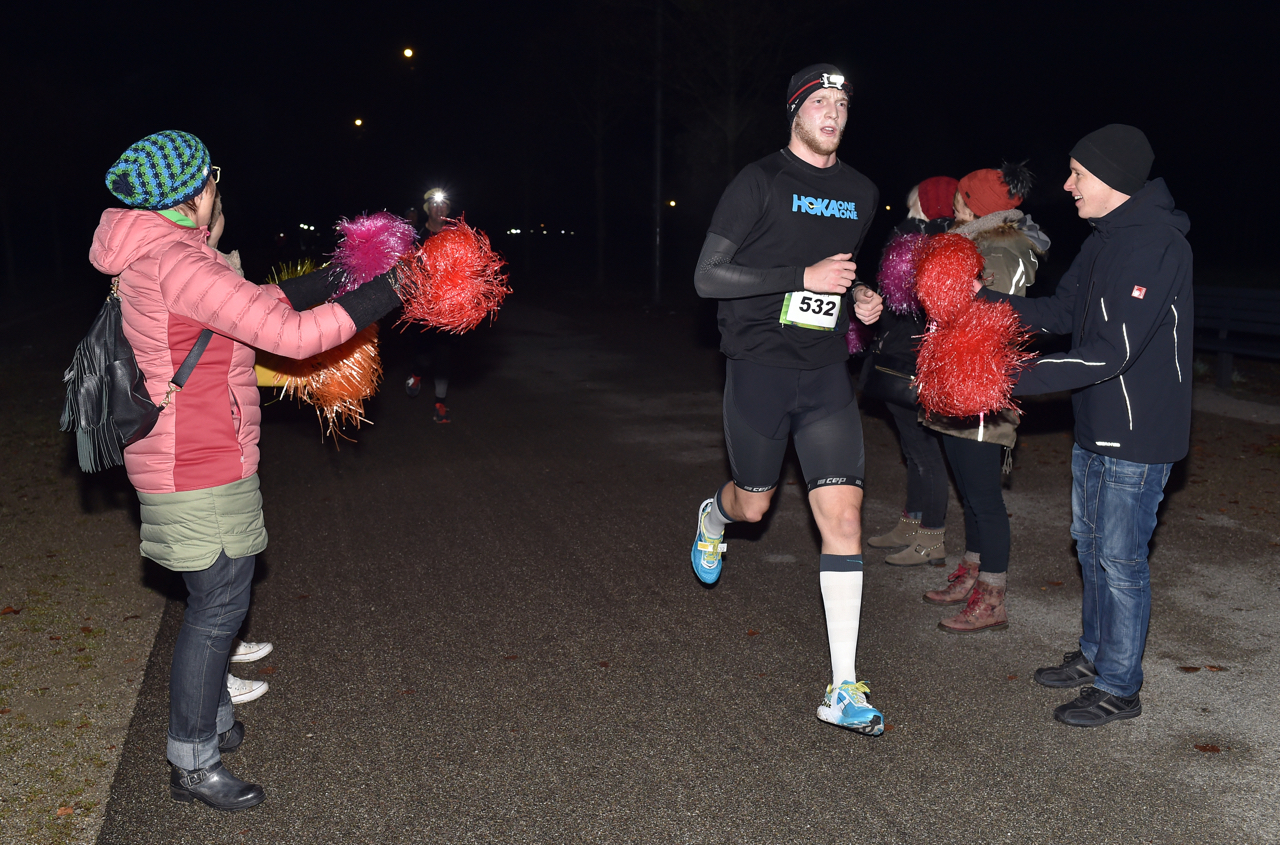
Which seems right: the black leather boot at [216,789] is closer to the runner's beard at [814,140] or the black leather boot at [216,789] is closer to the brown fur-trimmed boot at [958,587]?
the runner's beard at [814,140]

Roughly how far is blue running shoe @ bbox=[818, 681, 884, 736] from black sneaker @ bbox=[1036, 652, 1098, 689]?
3.03ft

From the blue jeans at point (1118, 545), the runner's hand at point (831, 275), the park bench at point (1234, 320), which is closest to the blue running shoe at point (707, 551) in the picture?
the runner's hand at point (831, 275)

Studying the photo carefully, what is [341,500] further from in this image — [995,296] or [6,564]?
[995,296]

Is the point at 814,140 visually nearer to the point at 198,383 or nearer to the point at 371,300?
the point at 371,300

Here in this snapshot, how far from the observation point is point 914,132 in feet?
125

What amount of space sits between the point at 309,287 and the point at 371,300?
475 mm

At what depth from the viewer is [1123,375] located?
378 centimetres

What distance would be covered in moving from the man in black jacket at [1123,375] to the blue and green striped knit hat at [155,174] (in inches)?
122

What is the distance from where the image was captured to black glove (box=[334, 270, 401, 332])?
130 inches

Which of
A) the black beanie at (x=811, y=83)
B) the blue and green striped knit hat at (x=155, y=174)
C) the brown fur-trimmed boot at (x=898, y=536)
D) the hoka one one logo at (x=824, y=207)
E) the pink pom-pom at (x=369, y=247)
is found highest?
the black beanie at (x=811, y=83)

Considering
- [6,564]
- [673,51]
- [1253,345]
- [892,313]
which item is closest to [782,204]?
[892,313]

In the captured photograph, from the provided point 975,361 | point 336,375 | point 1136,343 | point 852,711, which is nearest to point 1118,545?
point 1136,343

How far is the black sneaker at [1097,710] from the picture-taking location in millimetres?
3969

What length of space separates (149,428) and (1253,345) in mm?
12055
